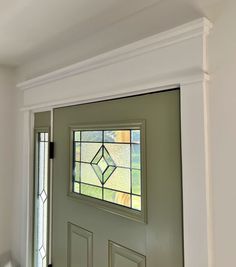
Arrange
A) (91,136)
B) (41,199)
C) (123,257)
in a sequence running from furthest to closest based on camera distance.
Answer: (41,199) → (91,136) → (123,257)

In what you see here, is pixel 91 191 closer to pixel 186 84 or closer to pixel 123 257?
pixel 123 257

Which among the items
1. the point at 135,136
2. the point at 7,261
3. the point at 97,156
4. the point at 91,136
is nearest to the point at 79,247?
the point at 97,156

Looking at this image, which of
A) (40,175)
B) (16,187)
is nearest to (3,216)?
A: (16,187)

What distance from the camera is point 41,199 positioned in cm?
184

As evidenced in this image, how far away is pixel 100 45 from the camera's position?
1.35 metres

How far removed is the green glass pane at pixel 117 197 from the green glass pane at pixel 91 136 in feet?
0.94

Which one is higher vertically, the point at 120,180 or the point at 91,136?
the point at 91,136

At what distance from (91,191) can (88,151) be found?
0.23 m

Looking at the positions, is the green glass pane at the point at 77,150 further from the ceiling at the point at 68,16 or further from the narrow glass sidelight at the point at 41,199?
the ceiling at the point at 68,16

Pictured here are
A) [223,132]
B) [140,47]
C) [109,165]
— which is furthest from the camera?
[109,165]

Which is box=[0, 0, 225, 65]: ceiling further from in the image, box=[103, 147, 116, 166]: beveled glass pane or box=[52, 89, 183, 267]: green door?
box=[103, 147, 116, 166]: beveled glass pane

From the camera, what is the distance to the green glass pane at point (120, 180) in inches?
48.3

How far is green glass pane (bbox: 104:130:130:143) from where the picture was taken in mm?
1230

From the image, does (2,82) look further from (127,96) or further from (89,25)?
(127,96)
